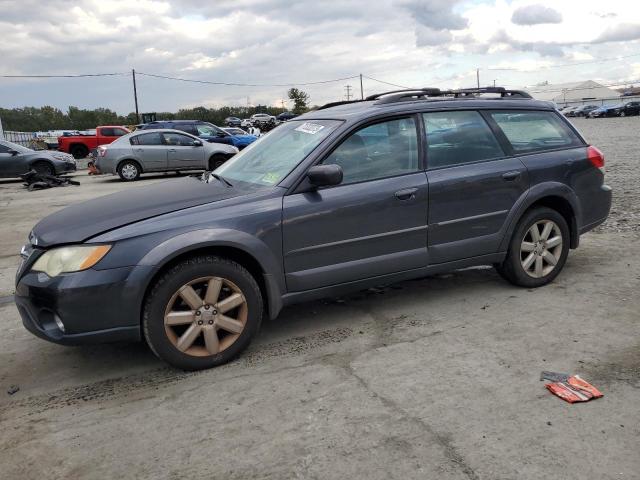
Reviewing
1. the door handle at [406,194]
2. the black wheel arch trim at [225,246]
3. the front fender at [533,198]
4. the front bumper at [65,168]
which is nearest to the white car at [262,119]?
the front bumper at [65,168]

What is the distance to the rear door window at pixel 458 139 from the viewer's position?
4.35m

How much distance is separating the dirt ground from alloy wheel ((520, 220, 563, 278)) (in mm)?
196

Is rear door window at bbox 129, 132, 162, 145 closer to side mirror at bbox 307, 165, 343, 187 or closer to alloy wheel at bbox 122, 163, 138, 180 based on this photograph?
alloy wheel at bbox 122, 163, 138, 180

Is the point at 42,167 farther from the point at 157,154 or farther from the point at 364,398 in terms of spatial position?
the point at 364,398

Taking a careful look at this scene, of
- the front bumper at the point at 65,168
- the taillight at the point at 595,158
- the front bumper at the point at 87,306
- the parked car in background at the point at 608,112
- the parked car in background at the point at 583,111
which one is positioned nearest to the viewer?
the front bumper at the point at 87,306

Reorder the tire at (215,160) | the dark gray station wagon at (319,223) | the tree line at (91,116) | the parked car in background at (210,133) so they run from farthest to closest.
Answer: the tree line at (91,116) → the parked car in background at (210,133) → the tire at (215,160) → the dark gray station wagon at (319,223)

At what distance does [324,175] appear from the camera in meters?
3.70

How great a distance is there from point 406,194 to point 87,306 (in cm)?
228

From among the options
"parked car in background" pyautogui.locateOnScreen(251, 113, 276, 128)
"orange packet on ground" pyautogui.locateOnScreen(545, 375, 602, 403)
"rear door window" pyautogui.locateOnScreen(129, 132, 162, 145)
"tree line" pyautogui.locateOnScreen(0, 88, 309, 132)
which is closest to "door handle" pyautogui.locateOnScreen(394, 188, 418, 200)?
"orange packet on ground" pyautogui.locateOnScreen(545, 375, 602, 403)

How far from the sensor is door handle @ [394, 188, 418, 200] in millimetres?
4070

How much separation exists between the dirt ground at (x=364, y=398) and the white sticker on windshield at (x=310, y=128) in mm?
1453

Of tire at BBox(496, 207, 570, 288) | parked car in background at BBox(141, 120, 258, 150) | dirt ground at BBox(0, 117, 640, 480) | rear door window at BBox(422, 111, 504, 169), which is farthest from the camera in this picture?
parked car in background at BBox(141, 120, 258, 150)

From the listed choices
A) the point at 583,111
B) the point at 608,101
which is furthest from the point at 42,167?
the point at 608,101

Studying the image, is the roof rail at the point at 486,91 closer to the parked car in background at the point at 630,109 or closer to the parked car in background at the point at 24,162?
the parked car in background at the point at 24,162
